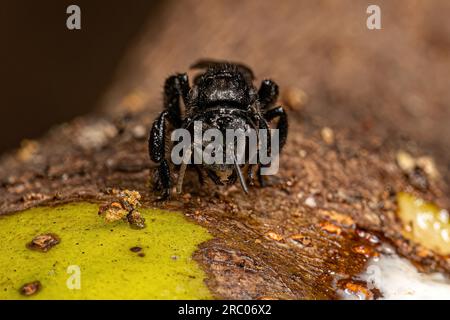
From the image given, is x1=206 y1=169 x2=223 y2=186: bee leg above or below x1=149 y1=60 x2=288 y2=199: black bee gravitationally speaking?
below

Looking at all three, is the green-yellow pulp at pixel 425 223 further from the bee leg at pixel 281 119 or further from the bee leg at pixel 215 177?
the bee leg at pixel 215 177

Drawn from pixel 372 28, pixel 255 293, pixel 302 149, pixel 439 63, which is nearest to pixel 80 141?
pixel 302 149

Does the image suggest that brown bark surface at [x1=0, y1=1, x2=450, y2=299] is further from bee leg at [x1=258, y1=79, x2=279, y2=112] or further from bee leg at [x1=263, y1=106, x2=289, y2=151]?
bee leg at [x1=258, y1=79, x2=279, y2=112]

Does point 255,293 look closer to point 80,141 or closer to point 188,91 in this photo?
point 188,91

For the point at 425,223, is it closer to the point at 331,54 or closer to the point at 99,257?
the point at 331,54

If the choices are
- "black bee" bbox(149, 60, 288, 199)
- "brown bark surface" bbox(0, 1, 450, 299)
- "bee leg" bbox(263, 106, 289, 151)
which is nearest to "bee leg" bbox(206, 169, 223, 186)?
"black bee" bbox(149, 60, 288, 199)
